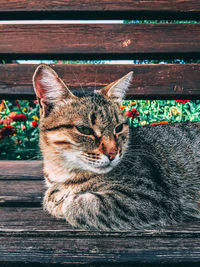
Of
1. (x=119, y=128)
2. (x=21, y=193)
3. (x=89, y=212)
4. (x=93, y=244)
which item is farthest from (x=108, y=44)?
(x=93, y=244)

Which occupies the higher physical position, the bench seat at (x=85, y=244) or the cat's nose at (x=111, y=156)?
the cat's nose at (x=111, y=156)

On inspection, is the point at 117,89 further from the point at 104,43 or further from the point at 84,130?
the point at 104,43

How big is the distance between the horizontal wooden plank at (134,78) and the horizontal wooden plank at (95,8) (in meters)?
0.42

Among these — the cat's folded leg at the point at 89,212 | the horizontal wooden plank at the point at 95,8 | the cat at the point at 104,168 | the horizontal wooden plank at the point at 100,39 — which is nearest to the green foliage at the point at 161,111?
the horizontal wooden plank at the point at 100,39

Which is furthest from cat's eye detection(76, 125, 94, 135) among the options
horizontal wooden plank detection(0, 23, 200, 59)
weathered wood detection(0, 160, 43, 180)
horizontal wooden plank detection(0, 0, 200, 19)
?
horizontal wooden plank detection(0, 0, 200, 19)

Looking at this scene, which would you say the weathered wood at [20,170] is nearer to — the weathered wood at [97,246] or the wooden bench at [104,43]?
the wooden bench at [104,43]

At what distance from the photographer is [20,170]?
1.79 m

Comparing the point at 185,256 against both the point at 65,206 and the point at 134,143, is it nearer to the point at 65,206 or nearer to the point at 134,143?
the point at 65,206

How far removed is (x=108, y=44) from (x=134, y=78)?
14.0 inches

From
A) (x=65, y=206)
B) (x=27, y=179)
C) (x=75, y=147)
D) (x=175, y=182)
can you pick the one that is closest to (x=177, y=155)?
(x=175, y=182)

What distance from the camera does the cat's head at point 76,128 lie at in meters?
1.19

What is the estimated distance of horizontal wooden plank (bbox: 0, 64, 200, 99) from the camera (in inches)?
82.0

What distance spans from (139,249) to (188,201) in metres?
0.60

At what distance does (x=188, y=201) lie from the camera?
1.33 m
